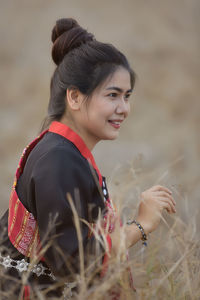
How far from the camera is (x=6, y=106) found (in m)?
8.84

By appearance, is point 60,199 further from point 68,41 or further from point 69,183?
point 68,41

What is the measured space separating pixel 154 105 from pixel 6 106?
279cm

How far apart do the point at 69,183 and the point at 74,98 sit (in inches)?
17.4

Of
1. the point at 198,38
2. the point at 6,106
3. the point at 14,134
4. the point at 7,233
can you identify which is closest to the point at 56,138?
the point at 7,233

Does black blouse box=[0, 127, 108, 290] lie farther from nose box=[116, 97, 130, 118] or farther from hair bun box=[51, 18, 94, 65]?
hair bun box=[51, 18, 94, 65]

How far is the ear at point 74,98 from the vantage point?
67.8 inches

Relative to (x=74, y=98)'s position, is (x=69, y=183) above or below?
below

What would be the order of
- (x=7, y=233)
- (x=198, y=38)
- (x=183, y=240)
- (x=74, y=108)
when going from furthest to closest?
(x=198, y=38) → (x=74, y=108) → (x=7, y=233) → (x=183, y=240)

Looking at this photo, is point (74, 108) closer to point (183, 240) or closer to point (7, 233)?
point (7, 233)

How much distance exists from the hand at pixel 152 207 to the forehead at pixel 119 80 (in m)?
0.41

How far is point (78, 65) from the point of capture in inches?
69.4

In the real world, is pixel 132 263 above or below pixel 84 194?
below

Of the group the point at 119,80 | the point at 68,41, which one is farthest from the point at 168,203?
the point at 68,41

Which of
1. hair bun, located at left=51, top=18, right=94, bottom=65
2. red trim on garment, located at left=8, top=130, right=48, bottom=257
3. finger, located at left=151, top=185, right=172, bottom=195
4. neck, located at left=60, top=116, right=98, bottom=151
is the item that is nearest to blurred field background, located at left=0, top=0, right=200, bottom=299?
hair bun, located at left=51, top=18, right=94, bottom=65
